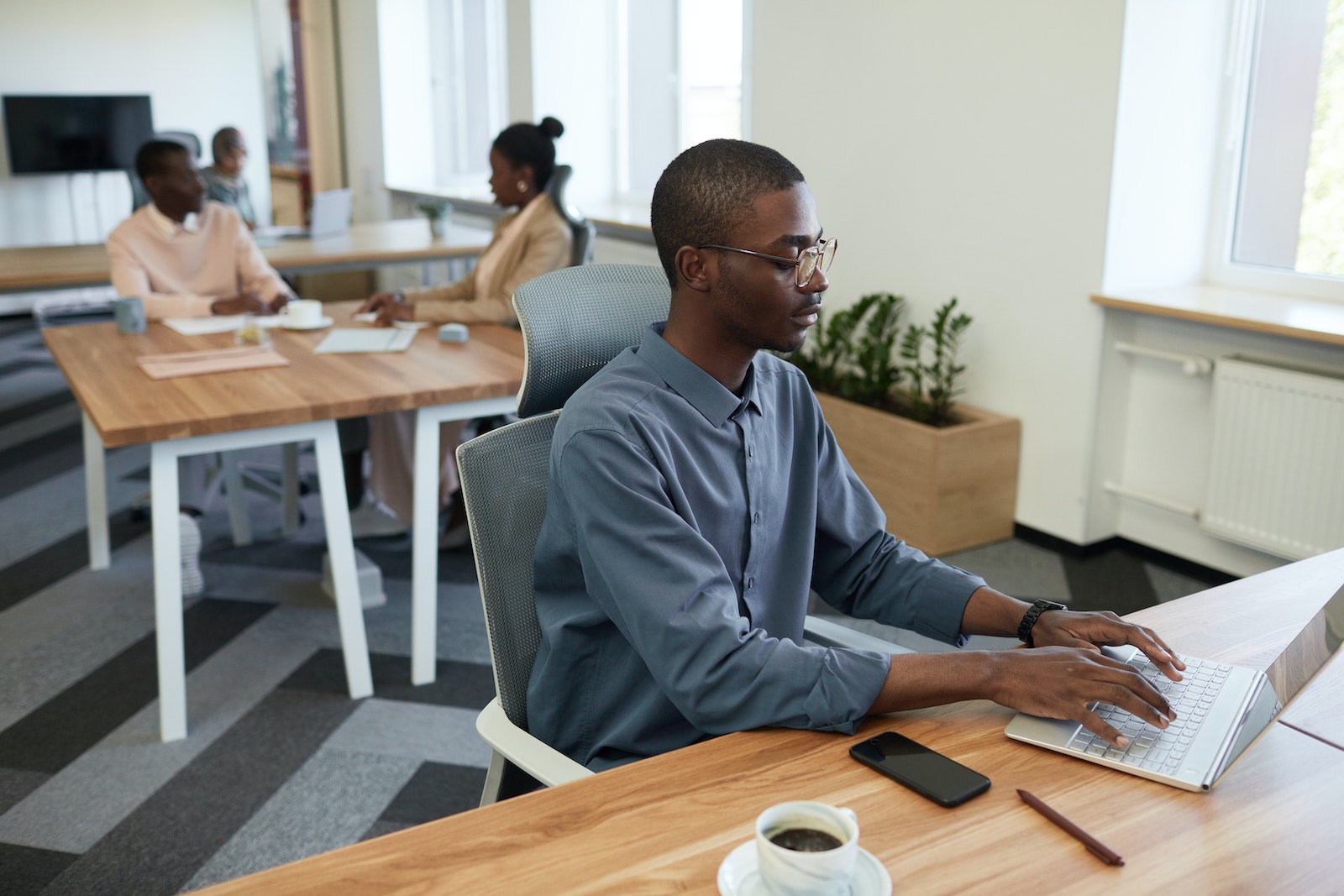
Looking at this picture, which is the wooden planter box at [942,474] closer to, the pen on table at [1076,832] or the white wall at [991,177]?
the white wall at [991,177]

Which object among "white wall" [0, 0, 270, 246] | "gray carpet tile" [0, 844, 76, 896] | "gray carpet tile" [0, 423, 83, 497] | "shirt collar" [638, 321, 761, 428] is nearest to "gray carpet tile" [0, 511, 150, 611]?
"gray carpet tile" [0, 423, 83, 497]

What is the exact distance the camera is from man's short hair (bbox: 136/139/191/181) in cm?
337

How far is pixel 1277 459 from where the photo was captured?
2.96 m

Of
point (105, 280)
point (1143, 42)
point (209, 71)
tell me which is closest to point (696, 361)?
point (1143, 42)

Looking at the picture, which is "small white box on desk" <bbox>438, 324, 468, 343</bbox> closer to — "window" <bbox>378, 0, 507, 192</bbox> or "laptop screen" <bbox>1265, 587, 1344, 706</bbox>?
"laptop screen" <bbox>1265, 587, 1344, 706</bbox>

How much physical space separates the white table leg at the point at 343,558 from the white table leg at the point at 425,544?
13 centimetres

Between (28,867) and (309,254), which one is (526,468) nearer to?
(28,867)

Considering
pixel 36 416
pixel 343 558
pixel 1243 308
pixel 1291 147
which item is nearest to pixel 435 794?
pixel 343 558

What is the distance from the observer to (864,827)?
0.92 meters

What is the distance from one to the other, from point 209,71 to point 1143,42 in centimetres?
677

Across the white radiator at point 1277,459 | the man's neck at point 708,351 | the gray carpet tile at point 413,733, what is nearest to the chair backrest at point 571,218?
the gray carpet tile at point 413,733

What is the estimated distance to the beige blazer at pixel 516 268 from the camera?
3.23 metres

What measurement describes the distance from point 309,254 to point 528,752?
3.81 m

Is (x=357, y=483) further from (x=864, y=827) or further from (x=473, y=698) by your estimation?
(x=864, y=827)
